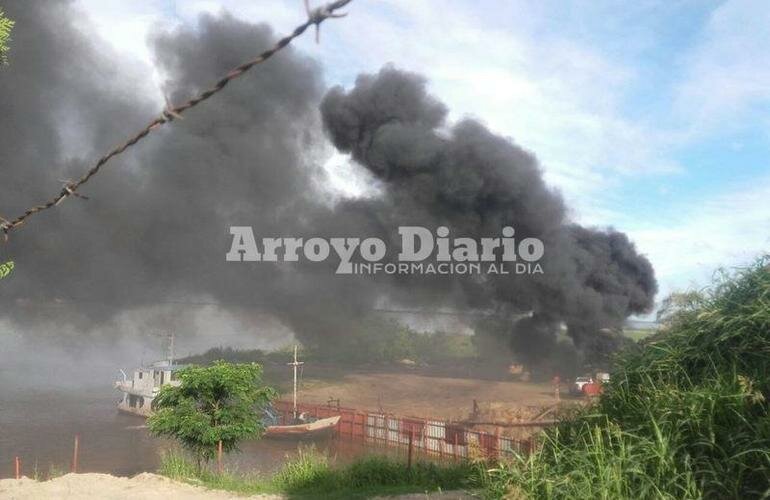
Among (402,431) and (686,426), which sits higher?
(686,426)

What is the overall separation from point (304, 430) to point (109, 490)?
9.01 m

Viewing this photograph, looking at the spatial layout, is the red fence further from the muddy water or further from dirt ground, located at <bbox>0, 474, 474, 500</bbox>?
dirt ground, located at <bbox>0, 474, 474, 500</bbox>

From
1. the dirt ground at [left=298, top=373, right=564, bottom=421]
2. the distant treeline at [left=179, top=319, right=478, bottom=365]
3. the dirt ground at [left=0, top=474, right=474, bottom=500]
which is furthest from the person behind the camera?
the distant treeline at [left=179, top=319, right=478, bottom=365]

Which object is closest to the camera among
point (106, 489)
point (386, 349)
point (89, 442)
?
point (106, 489)

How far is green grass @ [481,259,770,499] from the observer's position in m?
3.30

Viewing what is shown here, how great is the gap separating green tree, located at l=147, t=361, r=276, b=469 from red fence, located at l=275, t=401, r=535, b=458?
330 cm

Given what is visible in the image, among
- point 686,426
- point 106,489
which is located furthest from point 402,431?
point 686,426

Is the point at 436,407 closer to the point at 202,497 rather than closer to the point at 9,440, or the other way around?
the point at 9,440

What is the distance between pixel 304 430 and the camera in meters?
17.9

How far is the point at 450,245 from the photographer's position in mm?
22281

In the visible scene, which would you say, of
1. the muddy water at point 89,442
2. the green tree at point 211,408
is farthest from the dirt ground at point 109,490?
the muddy water at point 89,442

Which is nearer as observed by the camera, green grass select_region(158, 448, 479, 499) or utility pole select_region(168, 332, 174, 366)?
green grass select_region(158, 448, 479, 499)

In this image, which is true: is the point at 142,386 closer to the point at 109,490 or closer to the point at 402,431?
the point at 402,431

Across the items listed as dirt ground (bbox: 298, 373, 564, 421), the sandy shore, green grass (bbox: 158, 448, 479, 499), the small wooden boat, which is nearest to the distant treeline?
dirt ground (bbox: 298, 373, 564, 421)
